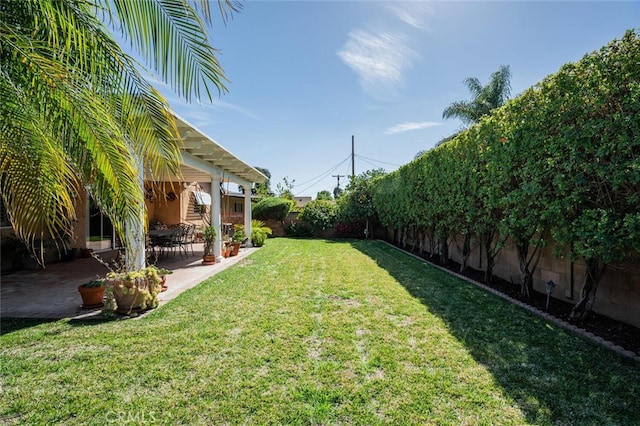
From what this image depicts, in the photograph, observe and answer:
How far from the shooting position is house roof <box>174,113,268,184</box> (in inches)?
269

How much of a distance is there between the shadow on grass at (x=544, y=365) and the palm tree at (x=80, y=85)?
4265 mm

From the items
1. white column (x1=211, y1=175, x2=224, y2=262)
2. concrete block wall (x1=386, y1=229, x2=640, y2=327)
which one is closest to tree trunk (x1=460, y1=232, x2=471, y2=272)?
concrete block wall (x1=386, y1=229, x2=640, y2=327)

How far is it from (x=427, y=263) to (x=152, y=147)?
31.0ft

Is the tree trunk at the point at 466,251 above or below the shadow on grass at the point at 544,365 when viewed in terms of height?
above

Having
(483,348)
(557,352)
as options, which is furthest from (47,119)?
(557,352)

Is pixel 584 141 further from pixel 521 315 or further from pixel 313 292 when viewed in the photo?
pixel 313 292

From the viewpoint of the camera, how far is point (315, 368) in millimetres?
3408

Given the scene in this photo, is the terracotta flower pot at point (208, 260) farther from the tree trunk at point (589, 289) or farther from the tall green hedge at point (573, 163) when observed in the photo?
the tree trunk at point (589, 289)

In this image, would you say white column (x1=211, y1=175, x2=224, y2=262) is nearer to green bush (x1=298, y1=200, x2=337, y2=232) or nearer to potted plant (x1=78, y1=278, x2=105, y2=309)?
potted plant (x1=78, y1=278, x2=105, y2=309)

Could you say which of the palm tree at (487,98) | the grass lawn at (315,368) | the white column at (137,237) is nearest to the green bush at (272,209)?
the white column at (137,237)

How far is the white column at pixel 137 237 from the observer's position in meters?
3.16

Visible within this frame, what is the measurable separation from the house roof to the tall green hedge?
6319 millimetres

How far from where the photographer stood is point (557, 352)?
12.2 ft

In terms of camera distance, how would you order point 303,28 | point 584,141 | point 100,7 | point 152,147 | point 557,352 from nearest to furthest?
point 100,7
point 152,147
point 557,352
point 584,141
point 303,28
